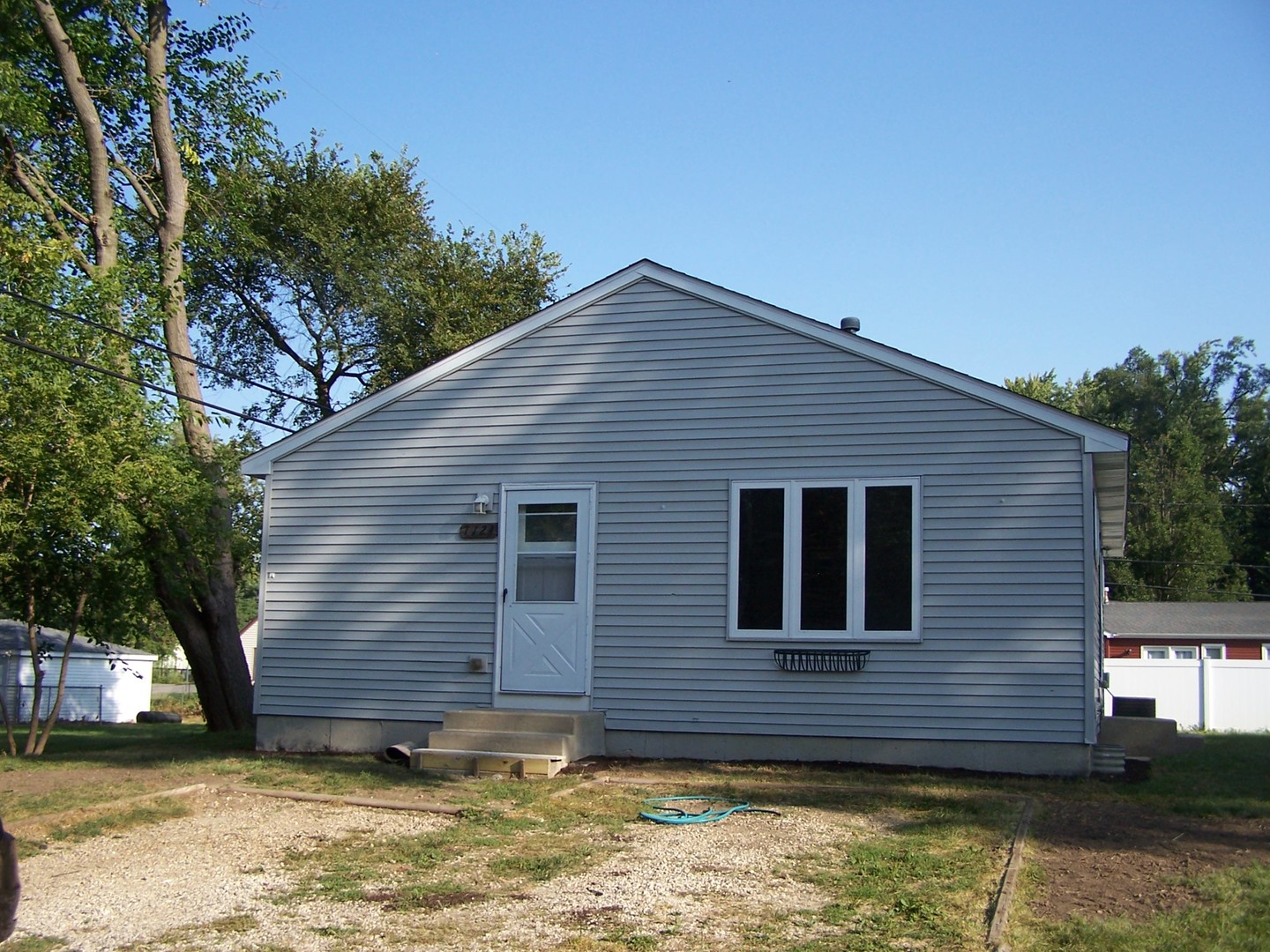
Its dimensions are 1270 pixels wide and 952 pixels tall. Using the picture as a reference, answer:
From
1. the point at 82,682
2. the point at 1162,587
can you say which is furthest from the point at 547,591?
the point at 1162,587

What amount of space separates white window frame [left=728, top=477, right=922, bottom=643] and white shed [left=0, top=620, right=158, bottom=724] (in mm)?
28029

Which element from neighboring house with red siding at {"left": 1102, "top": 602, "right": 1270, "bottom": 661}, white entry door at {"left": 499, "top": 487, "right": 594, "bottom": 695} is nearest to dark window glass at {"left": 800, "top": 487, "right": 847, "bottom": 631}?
white entry door at {"left": 499, "top": 487, "right": 594, "bottom": 695}

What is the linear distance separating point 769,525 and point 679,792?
9.87ft

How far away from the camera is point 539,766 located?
9.84 metres

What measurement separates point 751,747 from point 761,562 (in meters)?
1.70

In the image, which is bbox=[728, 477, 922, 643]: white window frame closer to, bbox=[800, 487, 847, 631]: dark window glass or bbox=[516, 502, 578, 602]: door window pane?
bbox=[800, 487, 847, 631]: dark window glass

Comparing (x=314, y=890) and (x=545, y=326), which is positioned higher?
(x=545, y=326)

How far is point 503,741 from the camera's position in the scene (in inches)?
408

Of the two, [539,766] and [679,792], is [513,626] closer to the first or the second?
[539,766]

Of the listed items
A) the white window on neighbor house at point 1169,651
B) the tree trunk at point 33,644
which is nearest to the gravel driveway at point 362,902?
the tree trunk at point 33,644

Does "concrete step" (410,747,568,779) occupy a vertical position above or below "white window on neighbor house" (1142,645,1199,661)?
below

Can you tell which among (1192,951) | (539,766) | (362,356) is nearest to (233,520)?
(362,356)

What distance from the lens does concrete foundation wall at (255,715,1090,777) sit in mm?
9984

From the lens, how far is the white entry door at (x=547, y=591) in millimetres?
11281
